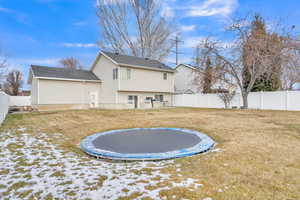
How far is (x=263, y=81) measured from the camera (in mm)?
16047

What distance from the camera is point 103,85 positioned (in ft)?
58.3

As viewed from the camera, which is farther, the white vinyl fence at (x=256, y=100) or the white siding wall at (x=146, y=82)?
the white siding wall at (x=146, y=82)

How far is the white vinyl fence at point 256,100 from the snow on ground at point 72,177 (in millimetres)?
14532

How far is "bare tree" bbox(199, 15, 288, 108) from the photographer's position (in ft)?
44.9

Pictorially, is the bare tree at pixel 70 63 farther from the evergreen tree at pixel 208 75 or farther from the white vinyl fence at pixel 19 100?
the evergreen tree at pixel 208 75

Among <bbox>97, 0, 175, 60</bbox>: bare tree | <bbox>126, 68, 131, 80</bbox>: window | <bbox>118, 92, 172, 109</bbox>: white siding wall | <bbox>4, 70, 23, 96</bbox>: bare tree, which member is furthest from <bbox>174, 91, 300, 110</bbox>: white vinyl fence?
<bbox>4, 70, 23, 96</bbox>: bare tree

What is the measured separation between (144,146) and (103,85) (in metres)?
14.0

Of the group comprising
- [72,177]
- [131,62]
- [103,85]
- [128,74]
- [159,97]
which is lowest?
[72,177]

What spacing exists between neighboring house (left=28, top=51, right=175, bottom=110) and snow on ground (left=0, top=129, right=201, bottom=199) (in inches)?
449

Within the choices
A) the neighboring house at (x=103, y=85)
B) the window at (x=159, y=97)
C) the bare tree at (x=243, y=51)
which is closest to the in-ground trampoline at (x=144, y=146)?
the neighboring house at (x=103, y=85)

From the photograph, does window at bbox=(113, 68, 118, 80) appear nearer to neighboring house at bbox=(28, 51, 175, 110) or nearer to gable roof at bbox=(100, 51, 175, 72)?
neighboring house at bbox=(28, 51, 175, 110)

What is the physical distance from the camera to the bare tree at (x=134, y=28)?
23.3 metres

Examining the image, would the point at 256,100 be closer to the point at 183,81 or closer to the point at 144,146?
the point at 183,81

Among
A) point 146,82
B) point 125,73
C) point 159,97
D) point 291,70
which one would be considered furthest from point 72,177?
point 291,70
